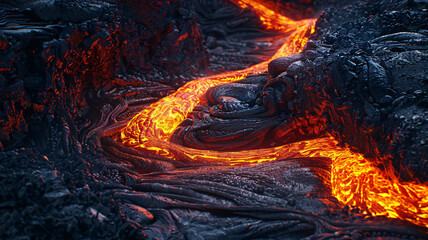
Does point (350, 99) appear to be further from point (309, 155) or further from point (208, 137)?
point (208, 137)

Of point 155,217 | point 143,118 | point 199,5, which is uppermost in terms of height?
point 199,5

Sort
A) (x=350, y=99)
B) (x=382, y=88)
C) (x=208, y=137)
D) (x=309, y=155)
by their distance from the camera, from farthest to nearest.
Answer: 1. (x=208, y=137)
2. (x=309, y=155)
3. (x=350, y=99)
4. (x=382, y=88)

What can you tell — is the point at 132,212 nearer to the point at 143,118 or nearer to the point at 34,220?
the point at 34,220

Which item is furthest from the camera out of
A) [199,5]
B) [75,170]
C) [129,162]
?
[199,5]

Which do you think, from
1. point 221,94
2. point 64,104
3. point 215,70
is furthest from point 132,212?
point 215,70

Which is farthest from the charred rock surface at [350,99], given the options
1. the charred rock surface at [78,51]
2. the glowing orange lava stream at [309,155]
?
the charred rock surface at [78,51]

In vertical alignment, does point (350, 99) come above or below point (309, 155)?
above

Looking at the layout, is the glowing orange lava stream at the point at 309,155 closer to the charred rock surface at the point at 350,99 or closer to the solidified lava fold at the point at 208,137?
the solidified lava fold at the point at 208,137

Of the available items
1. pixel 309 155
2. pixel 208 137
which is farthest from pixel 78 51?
pixel 309 155
